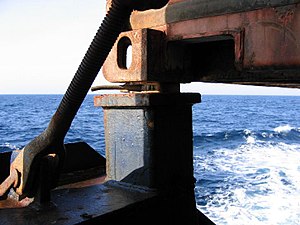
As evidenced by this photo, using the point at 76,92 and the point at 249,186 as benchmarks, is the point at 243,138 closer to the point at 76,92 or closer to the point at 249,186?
the point at 249,186

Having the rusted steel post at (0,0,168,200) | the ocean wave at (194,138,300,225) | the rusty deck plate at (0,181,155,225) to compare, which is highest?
the rusted steel post at (0,0,168,200)

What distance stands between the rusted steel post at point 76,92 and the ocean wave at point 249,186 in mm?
10324

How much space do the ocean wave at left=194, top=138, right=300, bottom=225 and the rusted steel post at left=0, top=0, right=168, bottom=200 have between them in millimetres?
10324

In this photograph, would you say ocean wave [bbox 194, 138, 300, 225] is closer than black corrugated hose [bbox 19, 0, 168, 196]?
No

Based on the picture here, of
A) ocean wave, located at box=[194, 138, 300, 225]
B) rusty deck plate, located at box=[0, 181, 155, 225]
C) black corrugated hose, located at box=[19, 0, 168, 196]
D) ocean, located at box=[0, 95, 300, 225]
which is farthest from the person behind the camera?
ocean, located at box=[0, 95, 300, 225]

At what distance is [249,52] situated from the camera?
2527 mm

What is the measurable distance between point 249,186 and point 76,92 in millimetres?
14640

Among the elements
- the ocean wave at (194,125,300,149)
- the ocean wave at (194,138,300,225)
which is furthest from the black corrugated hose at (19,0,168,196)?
the ocean wave at (194,125,300,149)

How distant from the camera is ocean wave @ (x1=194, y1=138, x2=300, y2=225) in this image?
12.8 m

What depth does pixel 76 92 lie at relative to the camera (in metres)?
2.36

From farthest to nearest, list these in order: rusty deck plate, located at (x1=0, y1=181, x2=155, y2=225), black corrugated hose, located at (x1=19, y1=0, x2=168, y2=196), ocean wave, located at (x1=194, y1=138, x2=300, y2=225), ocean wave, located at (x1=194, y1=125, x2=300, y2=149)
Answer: ocean wave, located at (x1=194, y1=125, x2=300, y2=149) < ocean wave, located at (x1=194, y1=138, x2=300, y2=225) < rusty deck plate, located at (x1=0, y1=181, x2=155, y2=225) < black corrugated hose, located at (x1=19, y1=0, x2=168, y2=196)

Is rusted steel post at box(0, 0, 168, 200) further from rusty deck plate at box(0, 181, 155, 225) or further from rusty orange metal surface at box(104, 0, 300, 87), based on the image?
rusty orange metal surface at box(104, 0, 300, 87)

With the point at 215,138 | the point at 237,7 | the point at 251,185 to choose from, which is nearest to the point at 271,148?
the point at 215,138

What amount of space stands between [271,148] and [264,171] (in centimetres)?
740
